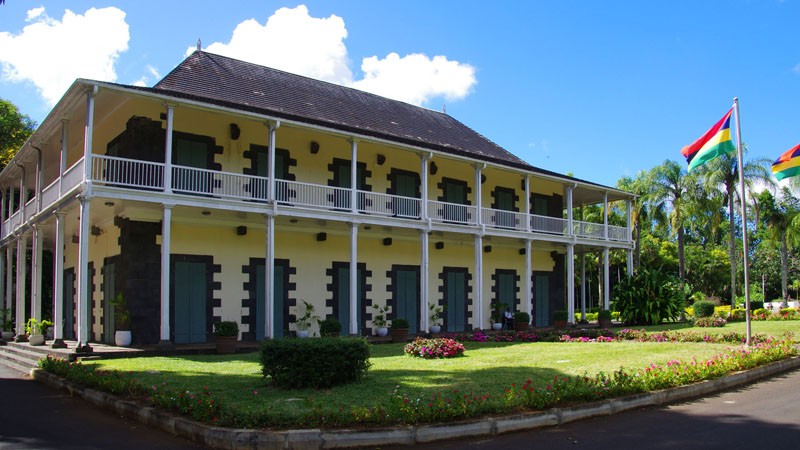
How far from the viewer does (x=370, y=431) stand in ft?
23.4

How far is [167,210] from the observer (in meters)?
16.2

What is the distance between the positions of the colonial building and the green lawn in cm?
351

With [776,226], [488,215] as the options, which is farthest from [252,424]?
[776,226]

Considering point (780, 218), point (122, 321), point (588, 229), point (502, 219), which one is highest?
point (780, 218)

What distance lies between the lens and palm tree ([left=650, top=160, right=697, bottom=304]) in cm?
3962

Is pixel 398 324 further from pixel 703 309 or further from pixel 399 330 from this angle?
pixel 703 309

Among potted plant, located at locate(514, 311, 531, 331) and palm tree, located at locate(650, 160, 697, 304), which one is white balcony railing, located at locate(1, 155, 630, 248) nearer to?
potted plant, located at locate(514, 311, 531, 331)

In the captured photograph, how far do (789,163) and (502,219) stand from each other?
37.5ft

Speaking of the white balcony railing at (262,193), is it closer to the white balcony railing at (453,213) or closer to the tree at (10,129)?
the white balcony railing at (453,213)

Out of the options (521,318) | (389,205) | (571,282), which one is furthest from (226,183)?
(571,282)

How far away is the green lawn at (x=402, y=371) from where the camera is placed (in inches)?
339

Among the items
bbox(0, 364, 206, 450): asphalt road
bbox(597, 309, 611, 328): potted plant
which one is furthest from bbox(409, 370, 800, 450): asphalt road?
bbox(597, 309, 611, 328): potted plant

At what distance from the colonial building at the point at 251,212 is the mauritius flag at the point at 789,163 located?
9.22 metres

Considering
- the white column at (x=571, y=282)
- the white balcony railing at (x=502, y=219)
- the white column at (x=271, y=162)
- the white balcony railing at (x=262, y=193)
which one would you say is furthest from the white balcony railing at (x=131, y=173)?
the white column at (x=571, y=282)
